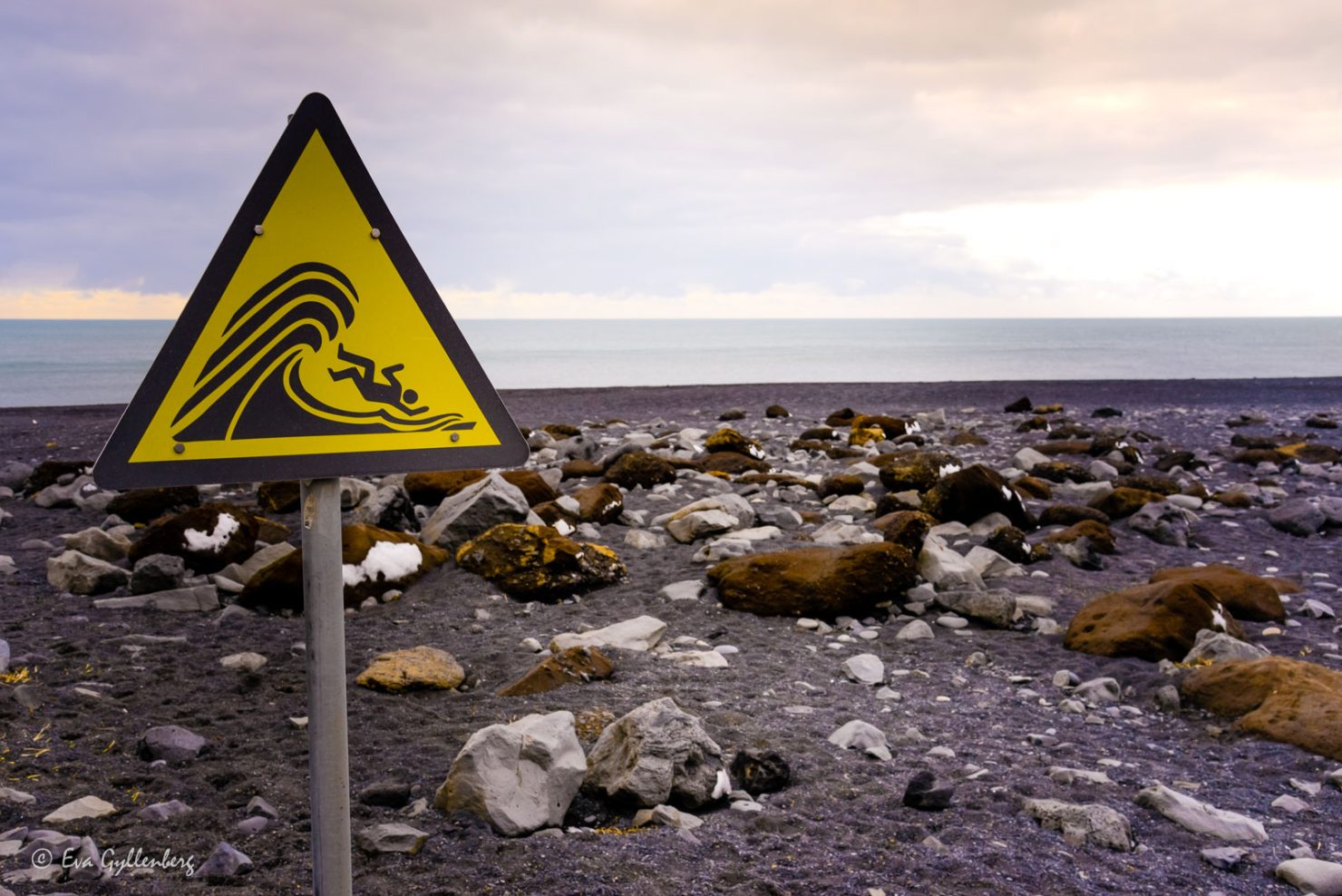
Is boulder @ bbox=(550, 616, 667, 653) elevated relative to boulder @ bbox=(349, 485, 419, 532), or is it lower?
lower

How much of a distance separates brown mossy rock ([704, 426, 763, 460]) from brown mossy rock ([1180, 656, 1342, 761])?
7.52m

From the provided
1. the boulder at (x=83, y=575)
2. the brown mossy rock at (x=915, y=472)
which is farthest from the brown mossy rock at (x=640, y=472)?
the boulder at (x=83, y=575)

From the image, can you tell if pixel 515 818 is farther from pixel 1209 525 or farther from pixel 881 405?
pixel 881 405

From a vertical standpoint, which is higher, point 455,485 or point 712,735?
point 455,485

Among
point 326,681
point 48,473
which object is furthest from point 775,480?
point 326,681

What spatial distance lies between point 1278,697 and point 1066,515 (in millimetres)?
4474

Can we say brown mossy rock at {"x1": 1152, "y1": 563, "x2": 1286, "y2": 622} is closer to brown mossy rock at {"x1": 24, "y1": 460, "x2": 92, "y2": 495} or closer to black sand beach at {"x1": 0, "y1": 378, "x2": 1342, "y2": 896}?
black sand beach at {"x1": 0, "y1": 378, "x2": 1342, "y2": 896}

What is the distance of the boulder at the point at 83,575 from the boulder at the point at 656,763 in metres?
4.42

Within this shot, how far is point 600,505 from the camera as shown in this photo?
844 cm

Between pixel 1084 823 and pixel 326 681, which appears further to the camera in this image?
pixel 1084 823

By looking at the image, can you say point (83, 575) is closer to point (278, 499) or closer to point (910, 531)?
point (278, 499)

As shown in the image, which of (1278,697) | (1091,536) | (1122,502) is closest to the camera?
(1278,697)

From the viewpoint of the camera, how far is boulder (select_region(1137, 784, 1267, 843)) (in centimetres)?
329

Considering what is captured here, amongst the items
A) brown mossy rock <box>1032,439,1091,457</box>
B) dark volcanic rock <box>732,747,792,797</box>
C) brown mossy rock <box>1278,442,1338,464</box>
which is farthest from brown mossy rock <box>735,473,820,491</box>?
brown mossy rock <box>1278,442,1338,464</box>
